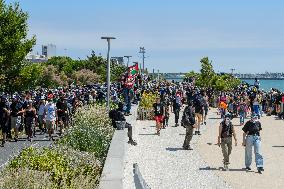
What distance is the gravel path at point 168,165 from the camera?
13.9 m

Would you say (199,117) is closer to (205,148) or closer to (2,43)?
(205,148)

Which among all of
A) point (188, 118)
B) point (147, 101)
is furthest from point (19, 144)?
point (147, 101)

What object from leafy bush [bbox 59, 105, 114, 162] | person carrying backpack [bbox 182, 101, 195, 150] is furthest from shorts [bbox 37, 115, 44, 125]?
leafy bush [bbox 59, 105, 114, 162]

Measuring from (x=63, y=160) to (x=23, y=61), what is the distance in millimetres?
23766

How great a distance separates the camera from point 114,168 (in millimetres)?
10039

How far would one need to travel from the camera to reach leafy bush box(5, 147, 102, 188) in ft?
26.9

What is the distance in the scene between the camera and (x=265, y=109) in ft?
134

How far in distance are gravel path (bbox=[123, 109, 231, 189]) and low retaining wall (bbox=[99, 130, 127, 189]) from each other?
530 millimetres

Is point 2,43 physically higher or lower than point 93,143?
higher

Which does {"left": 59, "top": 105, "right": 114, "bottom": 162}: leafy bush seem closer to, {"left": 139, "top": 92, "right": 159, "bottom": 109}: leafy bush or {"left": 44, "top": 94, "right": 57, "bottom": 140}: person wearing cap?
{"left": 44, "top": 94, "right": 57, "bottom": 140}: person wearing cap

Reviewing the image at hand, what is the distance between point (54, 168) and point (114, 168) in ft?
3.41

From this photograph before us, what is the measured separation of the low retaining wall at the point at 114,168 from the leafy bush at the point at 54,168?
0.20 m

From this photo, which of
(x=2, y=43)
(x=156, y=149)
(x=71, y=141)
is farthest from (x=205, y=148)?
(x=2, y=43)

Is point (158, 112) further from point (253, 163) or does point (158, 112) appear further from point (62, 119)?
point (253, 163)
